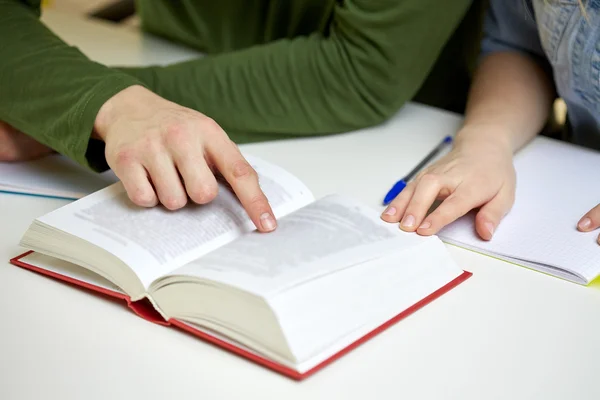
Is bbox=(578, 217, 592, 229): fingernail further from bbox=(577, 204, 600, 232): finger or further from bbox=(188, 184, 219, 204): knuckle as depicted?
bbox=(188, 184, 219, 204): knuckle

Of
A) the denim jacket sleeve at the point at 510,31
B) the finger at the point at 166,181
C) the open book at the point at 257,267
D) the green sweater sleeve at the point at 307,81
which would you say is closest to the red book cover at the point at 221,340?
the open book at the point at 257,267

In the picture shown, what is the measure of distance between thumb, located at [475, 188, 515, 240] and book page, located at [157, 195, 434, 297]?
8 cm

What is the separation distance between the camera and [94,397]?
0.59 meters

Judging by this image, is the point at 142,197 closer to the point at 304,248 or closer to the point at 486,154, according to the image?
the point at 304,248

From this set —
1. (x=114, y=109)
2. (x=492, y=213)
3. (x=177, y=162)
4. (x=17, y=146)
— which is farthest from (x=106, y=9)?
(x=492, y=213)

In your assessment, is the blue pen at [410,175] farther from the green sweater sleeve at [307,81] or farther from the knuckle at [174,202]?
the knuckle at [174,202]

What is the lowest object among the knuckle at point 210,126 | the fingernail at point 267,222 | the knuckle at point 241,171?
the fingernail at point 267,222

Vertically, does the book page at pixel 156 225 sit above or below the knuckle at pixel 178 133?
below

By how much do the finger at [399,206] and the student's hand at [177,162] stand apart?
0.42 ft

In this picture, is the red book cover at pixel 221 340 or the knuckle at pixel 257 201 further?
the knuckle at pixel 257 201

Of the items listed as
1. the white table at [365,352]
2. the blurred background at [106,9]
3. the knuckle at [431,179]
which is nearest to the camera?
the white table at [365,352]

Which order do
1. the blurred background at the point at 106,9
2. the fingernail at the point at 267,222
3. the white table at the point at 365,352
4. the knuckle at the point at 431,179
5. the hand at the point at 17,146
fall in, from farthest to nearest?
the blurred background at the point at 106,9 → the hand at the point at 17,146 → the knuckle at the point at 431,179 → the fingernail at the point at 267,222 → the white table at the point at 365,352

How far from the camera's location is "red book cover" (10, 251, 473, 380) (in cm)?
61

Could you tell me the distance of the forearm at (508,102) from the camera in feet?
3.14
